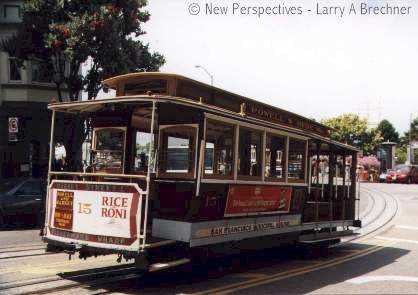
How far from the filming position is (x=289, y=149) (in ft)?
33.2

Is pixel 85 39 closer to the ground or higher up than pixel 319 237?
higher up

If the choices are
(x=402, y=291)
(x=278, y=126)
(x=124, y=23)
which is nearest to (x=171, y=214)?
(x=278, y=126)

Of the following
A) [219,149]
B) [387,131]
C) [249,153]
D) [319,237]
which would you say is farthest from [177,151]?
[387,131]

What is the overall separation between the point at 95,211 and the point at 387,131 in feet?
341

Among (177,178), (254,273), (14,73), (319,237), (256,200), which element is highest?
(14,73)

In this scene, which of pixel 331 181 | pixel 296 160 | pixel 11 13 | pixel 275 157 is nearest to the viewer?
pixel 275 157

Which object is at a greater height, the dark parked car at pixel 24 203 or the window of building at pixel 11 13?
the window of building at pixel 11 13

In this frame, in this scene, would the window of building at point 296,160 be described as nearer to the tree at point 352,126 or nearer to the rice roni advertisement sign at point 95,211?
the rice roni advertisement sign at point 95,211

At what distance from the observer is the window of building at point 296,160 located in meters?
10.2

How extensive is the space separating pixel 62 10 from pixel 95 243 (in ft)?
45.0

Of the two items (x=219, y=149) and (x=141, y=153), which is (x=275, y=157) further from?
(x=141, y=153)

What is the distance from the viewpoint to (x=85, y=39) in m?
18.7

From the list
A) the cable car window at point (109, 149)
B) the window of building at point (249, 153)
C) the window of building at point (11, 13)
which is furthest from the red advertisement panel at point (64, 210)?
the window of building at point (11, 13)

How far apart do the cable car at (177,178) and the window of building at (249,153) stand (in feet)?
0.06
